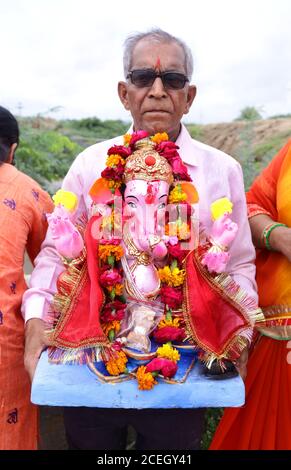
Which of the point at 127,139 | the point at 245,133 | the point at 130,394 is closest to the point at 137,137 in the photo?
the point at 127,139

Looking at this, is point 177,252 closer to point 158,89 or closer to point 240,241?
point 240,241

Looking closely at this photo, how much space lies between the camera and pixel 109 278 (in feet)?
4.98

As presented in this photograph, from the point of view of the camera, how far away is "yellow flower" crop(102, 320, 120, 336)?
1.53 m

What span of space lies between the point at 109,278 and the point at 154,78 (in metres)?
0.73

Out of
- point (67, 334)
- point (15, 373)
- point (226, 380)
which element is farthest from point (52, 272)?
point (226, 380)

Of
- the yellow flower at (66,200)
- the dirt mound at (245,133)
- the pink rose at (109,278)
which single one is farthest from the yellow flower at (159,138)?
the dirt mound at (245,133)

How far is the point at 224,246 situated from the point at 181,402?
504 millimetres

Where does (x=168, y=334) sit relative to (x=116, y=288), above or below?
below

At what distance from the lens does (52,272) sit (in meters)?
1.72

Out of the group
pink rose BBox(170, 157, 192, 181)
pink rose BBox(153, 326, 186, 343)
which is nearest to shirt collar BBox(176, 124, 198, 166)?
pink rose BBox(170, 157, 192, 181)

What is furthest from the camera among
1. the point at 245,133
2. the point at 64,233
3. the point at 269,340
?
the point at 245,133

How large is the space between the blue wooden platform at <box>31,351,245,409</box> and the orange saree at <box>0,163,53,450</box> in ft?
1.02
